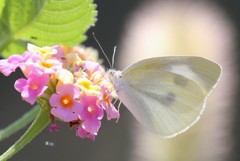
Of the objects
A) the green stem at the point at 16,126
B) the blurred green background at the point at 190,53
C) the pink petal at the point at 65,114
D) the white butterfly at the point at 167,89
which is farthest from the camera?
the blurred green background at the point at 190,53

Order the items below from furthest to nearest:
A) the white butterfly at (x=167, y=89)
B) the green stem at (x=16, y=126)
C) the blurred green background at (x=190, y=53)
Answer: the blurred green background at (x=190, y=53) → the white butterfly at (x=167, y=89) → the green stem at (x=16, y=126)

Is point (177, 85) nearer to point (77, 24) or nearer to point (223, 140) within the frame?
point (77, 24)

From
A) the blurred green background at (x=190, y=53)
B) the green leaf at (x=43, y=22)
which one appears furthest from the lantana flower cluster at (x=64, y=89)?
the blurred green background at (x=190, y=53)

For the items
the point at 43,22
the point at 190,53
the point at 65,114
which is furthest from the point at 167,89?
the point at 190,53

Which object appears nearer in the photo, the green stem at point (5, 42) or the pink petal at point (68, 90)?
the pink petal at point (68, 90)

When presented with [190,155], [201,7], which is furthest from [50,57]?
[201,7]

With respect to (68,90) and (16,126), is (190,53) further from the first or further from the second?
(68,90)

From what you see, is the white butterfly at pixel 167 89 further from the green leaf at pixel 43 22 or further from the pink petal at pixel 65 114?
the pink petal at pixel 65 114
